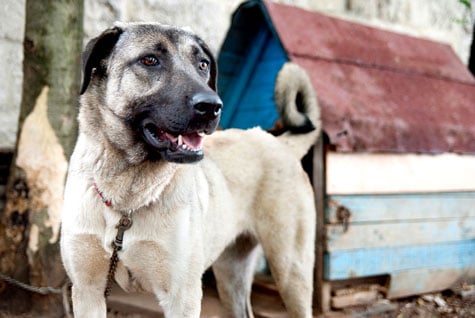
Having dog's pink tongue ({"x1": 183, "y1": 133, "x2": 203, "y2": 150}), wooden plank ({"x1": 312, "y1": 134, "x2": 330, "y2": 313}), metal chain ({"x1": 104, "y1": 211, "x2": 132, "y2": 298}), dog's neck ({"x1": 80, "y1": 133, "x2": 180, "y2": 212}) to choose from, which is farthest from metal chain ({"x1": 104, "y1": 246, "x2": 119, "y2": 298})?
wooden plank ({"x1": 312, "y1": 134, "x2": 330, "y2": 313})

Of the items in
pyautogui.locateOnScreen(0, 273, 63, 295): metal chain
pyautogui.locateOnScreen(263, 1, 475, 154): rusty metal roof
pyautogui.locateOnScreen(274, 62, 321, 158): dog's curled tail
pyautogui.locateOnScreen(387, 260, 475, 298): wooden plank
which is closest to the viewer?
pyautogui.locateOnScreen(0, 273, 63, 295): metal chain

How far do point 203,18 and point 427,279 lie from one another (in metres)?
2.96

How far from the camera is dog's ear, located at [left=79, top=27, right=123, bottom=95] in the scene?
93.4 inches

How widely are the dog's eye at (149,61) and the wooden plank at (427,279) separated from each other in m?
2.81

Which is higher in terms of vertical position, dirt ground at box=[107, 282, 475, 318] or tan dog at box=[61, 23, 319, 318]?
tan dog at box=[61, 23, 319, 318]

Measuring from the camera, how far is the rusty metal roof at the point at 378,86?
4.15 metres

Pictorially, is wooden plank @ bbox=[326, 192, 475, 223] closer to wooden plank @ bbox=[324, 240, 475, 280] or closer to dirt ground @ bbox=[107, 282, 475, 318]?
wooden plank @ bbox=[324, 240, 475, 280]

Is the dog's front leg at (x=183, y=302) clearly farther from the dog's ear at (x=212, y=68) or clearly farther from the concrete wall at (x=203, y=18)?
the concrete wall at (x=203, y=18)

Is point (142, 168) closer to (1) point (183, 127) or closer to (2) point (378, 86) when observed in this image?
(1) point (183, 127)

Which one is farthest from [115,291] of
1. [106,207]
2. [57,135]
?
[106,207]

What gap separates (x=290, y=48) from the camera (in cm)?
423

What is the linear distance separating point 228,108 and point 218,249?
203cm

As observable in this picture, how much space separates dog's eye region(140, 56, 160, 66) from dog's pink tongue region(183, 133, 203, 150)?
1.12ft

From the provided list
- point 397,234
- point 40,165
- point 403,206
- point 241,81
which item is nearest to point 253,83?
point 241,81
